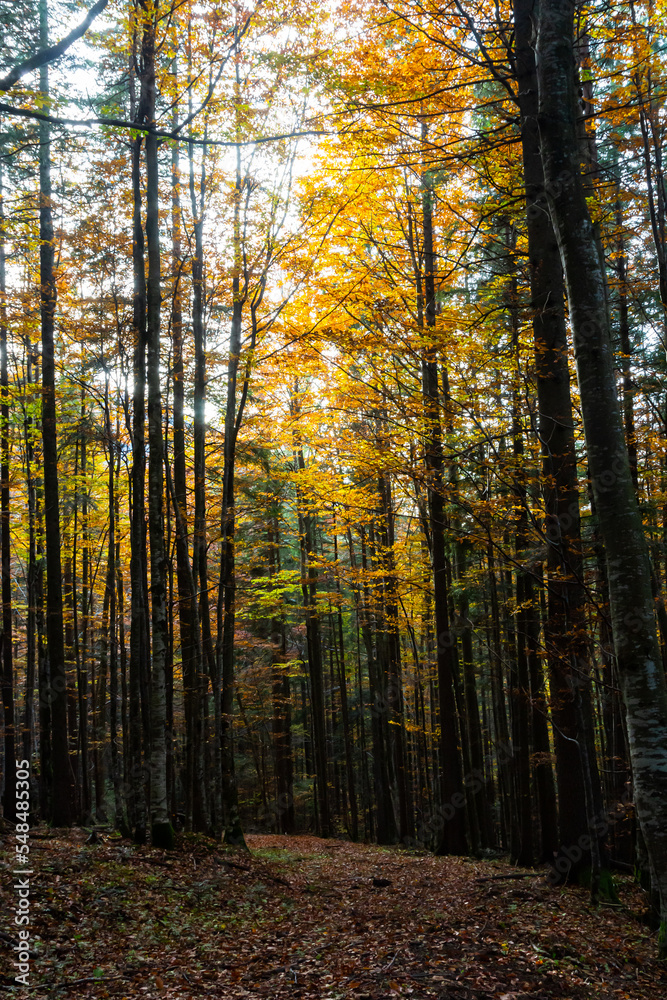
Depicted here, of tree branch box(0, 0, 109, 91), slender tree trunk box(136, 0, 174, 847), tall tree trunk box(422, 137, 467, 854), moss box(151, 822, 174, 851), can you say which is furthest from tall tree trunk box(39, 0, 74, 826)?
tree branch box(0, 0, 109, 91)

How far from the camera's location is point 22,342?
16.7 m

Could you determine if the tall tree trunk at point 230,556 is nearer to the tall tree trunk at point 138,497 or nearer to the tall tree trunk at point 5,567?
the tall tree trunk at point 138,497

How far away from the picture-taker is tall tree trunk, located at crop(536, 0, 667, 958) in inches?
175

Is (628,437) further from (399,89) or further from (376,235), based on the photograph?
(376,235)

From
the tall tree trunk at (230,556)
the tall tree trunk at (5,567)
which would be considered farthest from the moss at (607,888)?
the tall tree trunk at (5,567)

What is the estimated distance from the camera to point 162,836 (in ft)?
31.5

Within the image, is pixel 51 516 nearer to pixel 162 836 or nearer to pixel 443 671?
pixel 162 836

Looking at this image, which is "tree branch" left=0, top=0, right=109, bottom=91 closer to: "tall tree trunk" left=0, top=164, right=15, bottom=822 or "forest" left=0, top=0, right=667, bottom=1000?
"forest" left=0, top=0, right=667, bottom=1000

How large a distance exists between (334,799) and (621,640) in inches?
1263

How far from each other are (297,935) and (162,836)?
11.4ft

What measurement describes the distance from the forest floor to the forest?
0.17 metres

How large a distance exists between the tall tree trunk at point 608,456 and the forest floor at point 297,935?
1142 mm

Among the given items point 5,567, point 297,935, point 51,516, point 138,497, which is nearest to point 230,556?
point 138,497

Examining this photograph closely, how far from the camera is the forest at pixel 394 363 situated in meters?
5.89
